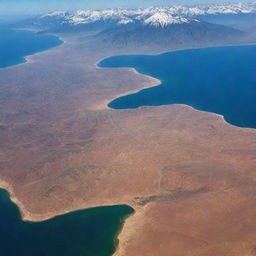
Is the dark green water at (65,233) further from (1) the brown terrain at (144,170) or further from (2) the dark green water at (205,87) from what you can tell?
(2) the dark green water at (205,87)

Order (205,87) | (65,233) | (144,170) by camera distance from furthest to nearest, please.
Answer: (205,87) → (144,170) → (65,233)

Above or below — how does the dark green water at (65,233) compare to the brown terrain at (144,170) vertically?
below

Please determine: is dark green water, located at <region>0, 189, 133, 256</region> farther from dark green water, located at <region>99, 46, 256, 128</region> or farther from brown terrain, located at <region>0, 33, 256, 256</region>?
dark green water, located at <region>99, 46, 256, 128</region>

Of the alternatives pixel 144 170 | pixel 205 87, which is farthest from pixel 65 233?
pixel 205 87

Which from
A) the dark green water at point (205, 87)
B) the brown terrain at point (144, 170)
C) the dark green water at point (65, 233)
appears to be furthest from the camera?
the dark green water at point (205, 87)

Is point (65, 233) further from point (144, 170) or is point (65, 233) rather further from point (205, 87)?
point (205, 87)

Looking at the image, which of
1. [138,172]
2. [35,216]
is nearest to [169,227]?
[138,172]

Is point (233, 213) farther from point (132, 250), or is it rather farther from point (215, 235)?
point (132, 250)

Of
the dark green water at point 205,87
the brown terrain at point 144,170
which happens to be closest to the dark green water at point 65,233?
the brown terrain at point 144,170
